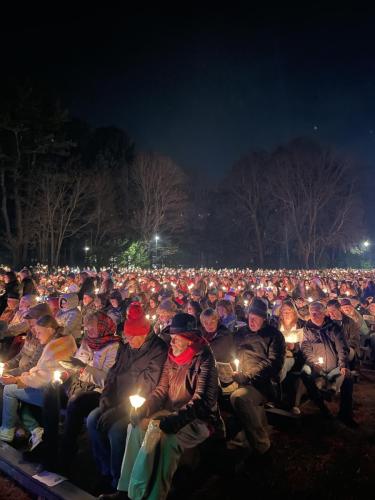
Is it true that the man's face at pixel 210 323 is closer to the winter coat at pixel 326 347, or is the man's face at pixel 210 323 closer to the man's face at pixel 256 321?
the man's face at pixel 256 321

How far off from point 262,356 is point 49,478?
2.47 m

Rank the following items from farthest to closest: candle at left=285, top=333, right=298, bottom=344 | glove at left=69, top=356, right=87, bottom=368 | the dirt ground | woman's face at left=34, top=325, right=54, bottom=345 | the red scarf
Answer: candle at left=285, top=333, right=298, bottom=344, woman's face at left=34, top=325, right=54, bottom=345, glove at left=69, top=356, right=87, bottom=368, the red scarf, the dirt ground

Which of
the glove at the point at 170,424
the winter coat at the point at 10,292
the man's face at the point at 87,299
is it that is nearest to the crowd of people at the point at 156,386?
the glove at the point at 170,424

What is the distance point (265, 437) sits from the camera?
4059mm

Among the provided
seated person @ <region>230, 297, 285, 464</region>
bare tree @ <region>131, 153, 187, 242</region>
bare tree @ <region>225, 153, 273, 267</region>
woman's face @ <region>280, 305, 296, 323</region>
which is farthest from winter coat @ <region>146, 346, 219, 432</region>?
bare tree @ <region>225, 153, 273, 267</region>

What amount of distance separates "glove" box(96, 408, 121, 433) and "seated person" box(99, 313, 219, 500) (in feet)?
1.13

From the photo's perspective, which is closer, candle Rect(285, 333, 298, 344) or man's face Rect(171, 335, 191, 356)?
man's face Rect(171, 335, 191, 356)

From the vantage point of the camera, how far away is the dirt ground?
3527mm

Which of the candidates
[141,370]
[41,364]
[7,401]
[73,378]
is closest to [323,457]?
[141,370]

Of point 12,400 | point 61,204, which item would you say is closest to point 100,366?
point 12,400

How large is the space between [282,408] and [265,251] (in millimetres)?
39373

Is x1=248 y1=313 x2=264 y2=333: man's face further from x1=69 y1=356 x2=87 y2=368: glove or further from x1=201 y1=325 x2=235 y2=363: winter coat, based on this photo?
x1=69 y1=356 x2=87 y2=368: glove

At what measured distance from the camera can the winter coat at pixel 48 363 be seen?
434cm

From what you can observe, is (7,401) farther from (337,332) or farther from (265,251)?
(265,251)
